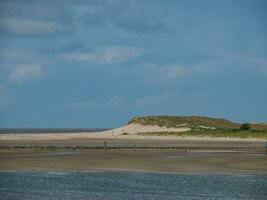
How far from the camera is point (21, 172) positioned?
39531 mm

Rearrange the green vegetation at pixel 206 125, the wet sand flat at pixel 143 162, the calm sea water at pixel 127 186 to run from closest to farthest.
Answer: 1. the calm sea water at pixel 127 186
2. the wet sand flat at pixel 143 162
3. the green vegetation at pixel 206 125

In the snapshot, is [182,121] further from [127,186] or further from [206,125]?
[127,186]

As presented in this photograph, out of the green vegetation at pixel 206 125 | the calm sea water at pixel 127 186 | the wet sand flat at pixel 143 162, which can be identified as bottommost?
the calm sea water at pixel 127 186

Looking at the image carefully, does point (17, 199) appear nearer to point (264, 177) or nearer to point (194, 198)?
point (194, 198)

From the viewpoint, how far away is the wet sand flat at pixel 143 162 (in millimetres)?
41125

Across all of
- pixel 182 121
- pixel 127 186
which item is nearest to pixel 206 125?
pixel 182 121

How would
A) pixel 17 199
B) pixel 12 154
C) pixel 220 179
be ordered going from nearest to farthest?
pixel 17 199 < pixel 220 179 < pixel 12 154

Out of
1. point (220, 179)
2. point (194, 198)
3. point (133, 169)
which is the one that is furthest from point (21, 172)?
point (194, 198)

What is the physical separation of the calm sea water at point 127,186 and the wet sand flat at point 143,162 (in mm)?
3027

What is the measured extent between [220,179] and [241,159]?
13.3 meters

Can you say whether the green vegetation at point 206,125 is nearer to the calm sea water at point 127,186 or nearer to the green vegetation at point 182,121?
the green vegetation at point 182,121

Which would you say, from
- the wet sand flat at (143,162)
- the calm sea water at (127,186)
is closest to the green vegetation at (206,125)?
the wet sand flat at (143,162)

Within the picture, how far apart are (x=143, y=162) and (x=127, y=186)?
13595 mm

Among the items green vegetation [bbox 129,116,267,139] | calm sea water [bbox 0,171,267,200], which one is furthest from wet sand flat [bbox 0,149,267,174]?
green vegetation [bbox 129,116,267,139]
